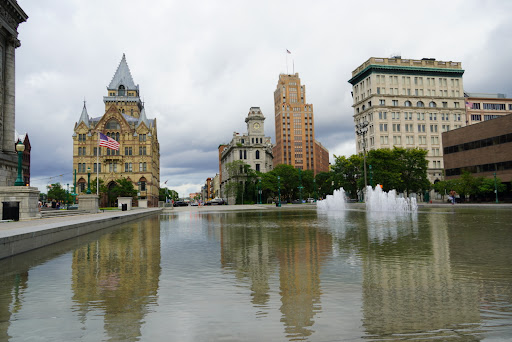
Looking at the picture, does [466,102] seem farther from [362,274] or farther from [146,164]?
[362,274]

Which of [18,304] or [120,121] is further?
[120,121]

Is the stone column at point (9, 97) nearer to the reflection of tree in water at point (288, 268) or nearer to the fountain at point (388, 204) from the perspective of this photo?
the reflection of tree in water at point (288, 268)

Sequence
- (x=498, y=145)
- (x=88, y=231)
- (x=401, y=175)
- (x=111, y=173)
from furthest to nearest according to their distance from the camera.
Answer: (x=111, y=173)
(x=401, y=175)
(x=498, y=145)
(x=88, y=231)

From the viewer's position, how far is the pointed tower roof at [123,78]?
115m

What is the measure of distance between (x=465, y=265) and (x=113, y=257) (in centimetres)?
848

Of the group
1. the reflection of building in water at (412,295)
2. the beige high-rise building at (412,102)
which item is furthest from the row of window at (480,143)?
the reflection of building in water at (412,295)

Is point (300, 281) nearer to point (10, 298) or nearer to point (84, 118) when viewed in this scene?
point (10, 298)

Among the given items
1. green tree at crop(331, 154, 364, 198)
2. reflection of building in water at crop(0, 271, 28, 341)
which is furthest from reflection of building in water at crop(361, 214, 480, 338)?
green tree at crop(331, 154, 364, 198)

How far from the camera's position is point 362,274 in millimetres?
7230

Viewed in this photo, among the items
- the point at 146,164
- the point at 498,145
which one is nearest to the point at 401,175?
the point at 498,145

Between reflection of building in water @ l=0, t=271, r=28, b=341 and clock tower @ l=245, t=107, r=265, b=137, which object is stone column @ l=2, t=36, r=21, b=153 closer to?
reflection of building in water @ l=0, t=271, r=28, b=341

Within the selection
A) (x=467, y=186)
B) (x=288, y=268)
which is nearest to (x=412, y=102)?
(x=467, y=186)

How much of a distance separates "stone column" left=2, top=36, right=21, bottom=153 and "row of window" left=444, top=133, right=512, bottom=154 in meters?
68.7

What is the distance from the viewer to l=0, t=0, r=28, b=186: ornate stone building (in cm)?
3406
